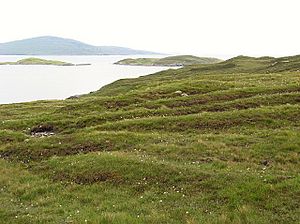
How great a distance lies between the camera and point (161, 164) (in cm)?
2216

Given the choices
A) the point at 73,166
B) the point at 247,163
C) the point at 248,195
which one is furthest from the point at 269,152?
the point at 73,166

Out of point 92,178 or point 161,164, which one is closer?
point 92,178

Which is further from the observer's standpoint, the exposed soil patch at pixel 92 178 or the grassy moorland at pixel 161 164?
the exposed soil patch at pixel 92 178

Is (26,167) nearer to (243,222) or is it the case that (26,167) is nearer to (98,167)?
(98,167)

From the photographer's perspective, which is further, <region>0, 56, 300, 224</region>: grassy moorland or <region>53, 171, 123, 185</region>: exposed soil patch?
<region>53, 171, 123, 185</region>: exposed soil patch

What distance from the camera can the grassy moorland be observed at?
1686 centimetres

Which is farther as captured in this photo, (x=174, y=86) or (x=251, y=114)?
(x=174, y=86)

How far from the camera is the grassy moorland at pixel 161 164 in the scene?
16.9m

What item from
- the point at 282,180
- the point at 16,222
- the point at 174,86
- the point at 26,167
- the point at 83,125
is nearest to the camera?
the point at 16,222

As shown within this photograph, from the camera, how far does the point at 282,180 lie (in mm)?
18562

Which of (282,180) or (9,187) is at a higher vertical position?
(282,180)

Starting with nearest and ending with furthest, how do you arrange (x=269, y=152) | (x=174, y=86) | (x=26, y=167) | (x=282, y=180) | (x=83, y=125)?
1. (x=282, y=180)
2. (x=269, y=152)
3. (x=26, y=167)
4. (x=83, y=125)
5. (x=174, y=86)

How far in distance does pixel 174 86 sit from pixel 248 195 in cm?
3403

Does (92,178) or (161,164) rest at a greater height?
(161,164)
